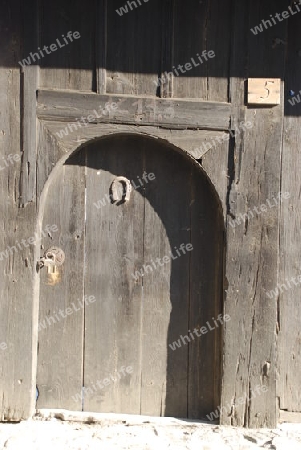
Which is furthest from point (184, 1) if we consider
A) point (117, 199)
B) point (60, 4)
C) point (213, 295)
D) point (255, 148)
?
point (213, 295)

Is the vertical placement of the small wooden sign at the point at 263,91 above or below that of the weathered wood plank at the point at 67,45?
→ below

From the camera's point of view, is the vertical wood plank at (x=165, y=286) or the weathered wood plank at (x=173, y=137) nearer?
the weathered wood plank at (x=173, y=137)

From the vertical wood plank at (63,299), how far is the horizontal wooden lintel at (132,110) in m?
0.45

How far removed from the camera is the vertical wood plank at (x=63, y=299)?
10.2 ft

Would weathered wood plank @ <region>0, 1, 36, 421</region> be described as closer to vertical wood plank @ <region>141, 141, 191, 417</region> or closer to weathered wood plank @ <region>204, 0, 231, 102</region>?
vertical wood plank @ <region>141, 141, 191, 417</region>

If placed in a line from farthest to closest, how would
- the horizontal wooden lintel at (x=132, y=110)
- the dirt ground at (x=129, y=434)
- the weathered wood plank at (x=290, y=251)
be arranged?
the weathered wood plank at (x=290, y=251) → the horizontal wooden lintel at (x=132, y=110) → the dirt ground at (x=129, y=434)

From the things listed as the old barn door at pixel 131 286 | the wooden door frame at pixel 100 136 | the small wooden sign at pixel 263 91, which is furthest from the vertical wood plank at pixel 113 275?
the small wooden sign at pixel 263 91

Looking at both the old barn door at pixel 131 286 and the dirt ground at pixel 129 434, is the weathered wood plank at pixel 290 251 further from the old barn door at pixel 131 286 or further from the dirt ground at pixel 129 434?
the old barn door at pixel 131 286

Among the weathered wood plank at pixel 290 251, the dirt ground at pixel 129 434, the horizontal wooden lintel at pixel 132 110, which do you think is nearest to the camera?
the dirt ground at pixel 129 434

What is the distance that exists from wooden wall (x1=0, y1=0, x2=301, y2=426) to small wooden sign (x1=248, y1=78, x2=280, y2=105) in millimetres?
45

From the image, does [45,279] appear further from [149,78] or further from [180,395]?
[149,78]

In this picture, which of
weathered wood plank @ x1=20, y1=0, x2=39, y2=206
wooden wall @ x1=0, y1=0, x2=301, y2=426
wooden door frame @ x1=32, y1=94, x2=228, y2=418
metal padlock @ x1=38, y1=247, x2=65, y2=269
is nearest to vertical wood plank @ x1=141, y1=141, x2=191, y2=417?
wooden door frame @ x1=32, y1=94, x2=228, y2=418

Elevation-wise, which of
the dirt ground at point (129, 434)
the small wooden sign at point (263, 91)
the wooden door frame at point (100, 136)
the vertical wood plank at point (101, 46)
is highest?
the vertical wood plank at point (101, 46)

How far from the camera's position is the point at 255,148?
296 centimetres
